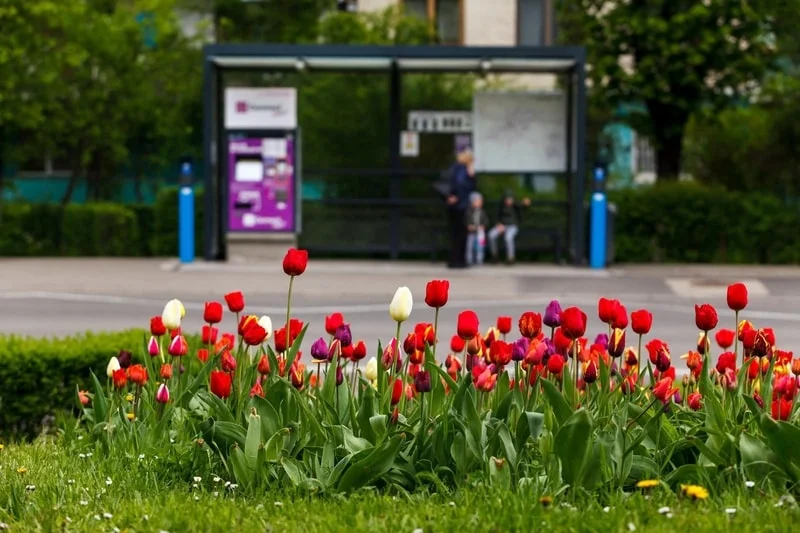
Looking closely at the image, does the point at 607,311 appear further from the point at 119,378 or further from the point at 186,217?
the point at 186,217

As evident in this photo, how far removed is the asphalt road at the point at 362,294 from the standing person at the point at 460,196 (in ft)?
1.81

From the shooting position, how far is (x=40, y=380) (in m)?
7.82

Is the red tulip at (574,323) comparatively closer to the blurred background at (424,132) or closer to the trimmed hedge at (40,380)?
the trimmed hedge at (40,380)

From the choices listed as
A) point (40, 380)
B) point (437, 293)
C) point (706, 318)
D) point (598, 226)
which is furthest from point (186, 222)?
point (706, 318)

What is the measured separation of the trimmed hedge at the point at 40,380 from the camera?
7.79 metres

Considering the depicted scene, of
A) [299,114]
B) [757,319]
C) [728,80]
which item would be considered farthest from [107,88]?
[757,319]

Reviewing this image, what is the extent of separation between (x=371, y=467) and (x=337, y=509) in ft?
1.09

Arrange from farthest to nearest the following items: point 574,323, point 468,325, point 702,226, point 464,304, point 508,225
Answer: point 702,226 → point 508,225 → point 464,304 → point 468,325 → point 574,323

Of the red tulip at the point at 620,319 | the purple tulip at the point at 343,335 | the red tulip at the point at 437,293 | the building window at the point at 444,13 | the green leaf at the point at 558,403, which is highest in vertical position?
the building window at the point at 444,13

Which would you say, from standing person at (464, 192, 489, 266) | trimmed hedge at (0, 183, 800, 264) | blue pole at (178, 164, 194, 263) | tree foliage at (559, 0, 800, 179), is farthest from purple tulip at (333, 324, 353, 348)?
tree foliage at (559, 0, 800, 179)

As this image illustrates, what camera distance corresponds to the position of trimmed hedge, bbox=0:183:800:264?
22141mm

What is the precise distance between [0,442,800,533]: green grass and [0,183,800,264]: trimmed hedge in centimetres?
1678

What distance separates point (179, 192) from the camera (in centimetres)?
2253

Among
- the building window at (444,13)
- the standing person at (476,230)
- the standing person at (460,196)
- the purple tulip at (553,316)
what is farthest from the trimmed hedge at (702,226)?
the building window at (444,13)
